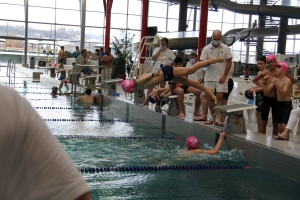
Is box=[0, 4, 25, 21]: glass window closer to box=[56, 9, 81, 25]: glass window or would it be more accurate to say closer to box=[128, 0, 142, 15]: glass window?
box=[56, 9, 81, 25]: glass window

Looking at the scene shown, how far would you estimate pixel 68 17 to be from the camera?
87.8 feet

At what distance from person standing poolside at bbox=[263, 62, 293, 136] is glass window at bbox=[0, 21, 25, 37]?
73.3 feet

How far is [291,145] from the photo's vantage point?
5.41 metres

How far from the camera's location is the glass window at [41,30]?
26312 millimetres

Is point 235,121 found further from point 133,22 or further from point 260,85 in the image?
point 133,22

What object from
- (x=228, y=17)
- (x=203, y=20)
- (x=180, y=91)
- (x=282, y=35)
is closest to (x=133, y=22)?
(x=228, y=17)

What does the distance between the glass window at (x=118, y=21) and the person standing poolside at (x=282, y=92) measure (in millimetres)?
22358

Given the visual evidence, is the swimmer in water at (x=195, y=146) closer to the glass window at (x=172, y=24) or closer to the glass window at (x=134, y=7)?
the glass window at (x=134, y=7)

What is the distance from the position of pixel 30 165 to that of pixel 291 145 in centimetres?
506

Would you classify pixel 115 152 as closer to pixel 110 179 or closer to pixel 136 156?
pixel 136 156

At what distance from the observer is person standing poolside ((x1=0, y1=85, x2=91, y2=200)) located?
77 centimetres

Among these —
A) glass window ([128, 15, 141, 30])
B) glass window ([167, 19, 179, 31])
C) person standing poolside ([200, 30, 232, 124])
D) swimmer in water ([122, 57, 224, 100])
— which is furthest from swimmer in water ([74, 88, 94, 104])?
glass window ([167, 19, 179, 31])

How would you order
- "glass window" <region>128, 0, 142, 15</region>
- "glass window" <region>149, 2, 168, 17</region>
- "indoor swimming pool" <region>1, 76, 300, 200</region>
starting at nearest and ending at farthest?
"indoor swimming pool" <region>1, 76, 300, 200</region> → "glass window" <region>149, 2, 168, 17</region> → "glass window" <region>128, 0, 142, 15</region>

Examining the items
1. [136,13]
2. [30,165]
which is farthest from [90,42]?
[30,165]
